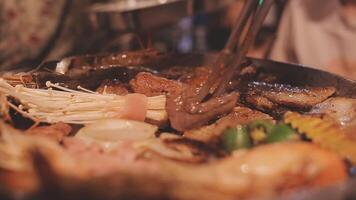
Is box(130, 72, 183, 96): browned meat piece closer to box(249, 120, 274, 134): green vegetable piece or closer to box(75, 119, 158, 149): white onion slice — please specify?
box(75, 119, 158, 149): white onion slice

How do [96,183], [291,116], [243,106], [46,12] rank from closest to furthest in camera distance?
[96,183] → [291,116] → [243,106] → [46,12]

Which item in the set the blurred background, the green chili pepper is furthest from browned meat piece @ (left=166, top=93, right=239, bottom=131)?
the blurred background

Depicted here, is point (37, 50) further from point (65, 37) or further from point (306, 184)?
point (306, 184)

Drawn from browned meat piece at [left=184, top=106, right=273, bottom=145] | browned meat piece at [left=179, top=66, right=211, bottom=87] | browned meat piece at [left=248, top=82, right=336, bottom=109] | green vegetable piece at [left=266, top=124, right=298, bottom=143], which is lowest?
browned meat piece at [left=184, top=106, right=273, bottom=145]

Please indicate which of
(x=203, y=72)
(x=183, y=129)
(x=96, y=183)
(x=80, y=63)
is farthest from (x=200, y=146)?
(x=80, y=63)

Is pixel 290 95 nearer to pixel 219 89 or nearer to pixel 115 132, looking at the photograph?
pixel 219 89

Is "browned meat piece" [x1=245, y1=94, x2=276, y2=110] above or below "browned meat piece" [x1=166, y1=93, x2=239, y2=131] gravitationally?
below

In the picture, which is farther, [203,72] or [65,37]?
[65,37]

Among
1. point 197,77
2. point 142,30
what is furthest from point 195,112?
point 142,30
